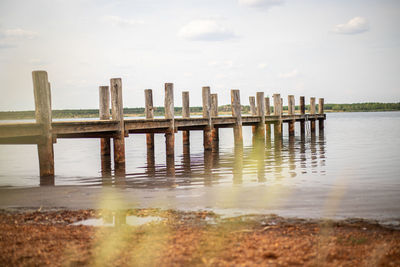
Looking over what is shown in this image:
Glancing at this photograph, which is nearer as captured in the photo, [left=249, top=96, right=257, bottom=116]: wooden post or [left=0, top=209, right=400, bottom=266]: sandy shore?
[left=0, top=209, right=400, bottom=266]: sandy shore

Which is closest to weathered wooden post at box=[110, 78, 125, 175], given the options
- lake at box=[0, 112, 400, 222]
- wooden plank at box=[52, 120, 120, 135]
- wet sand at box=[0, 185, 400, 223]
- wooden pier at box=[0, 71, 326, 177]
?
wooden pier at box=[0, 71, 326, 177]

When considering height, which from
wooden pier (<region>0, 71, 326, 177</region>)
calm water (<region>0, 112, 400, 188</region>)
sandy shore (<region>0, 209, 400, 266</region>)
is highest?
wooden pier (<region>0, 71, 326, 177</region>)

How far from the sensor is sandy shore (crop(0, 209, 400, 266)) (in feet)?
16.4

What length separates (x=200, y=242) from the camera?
5.61 m

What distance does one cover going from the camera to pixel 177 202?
339 inches

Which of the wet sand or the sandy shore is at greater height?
the sandy shore

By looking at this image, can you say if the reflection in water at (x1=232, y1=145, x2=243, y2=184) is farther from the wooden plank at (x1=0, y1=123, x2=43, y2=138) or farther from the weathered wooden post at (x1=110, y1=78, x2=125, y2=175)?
the wooden plank at (x1=0, y1=123, x2=43, y2=138)

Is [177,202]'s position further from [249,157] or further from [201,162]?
[249,157]

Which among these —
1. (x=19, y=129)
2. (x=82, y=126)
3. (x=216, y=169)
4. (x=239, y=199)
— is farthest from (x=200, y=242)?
(x=216, y=169)

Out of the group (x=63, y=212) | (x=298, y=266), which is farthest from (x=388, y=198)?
(x=63, y=212)

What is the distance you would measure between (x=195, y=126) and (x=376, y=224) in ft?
42.5

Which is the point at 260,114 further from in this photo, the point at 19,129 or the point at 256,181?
the point at 19,129

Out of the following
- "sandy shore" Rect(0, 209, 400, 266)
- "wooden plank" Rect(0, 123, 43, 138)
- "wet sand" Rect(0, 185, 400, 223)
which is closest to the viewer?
"sandy shore" Rect(0, 209, 400, 266)

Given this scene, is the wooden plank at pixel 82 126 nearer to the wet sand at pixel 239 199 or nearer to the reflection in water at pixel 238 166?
the wet sand at pixel 239 199
